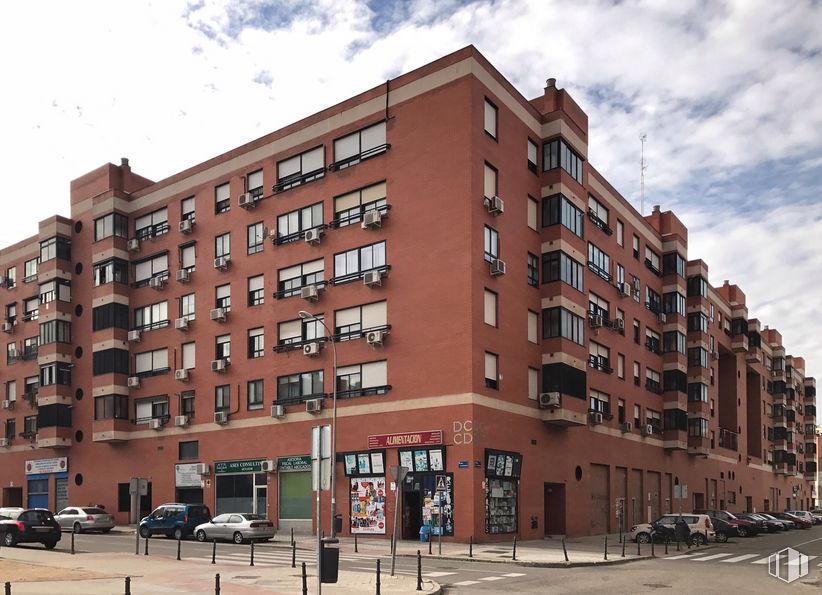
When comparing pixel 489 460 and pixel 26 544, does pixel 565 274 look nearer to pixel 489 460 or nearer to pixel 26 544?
pixel 489 460

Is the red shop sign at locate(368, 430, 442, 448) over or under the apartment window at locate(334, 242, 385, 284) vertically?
under

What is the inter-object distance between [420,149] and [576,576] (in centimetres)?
2245

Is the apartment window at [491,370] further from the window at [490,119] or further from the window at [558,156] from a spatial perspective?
the window at [558,156]

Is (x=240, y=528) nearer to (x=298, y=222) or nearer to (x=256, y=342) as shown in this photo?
(x=256, y=342)

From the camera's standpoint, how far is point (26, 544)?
3519 centimetres

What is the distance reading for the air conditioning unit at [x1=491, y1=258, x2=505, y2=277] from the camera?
39.4m

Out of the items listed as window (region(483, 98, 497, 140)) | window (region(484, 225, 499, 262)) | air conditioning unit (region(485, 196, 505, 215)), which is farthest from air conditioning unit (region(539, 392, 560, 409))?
window (region(483, 98, 497, 140))

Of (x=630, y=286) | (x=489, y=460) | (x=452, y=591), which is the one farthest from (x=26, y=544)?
(x=630, y=286)

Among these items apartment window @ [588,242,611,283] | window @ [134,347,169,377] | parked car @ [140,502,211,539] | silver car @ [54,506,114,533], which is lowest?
silver car @ [54,506,114,533]

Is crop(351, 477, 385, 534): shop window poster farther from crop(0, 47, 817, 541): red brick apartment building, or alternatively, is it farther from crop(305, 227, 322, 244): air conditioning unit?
crop(305, 227, 322, 244): air conditioning unit

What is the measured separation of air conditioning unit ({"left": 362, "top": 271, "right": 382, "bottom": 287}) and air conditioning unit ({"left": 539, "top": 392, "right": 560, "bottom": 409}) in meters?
10.0

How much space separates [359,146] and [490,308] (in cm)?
1090

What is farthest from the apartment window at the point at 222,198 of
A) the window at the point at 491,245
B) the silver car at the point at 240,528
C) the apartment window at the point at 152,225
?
the silver car at the point at 240,528

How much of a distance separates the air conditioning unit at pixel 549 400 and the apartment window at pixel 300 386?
1105 centimetres
